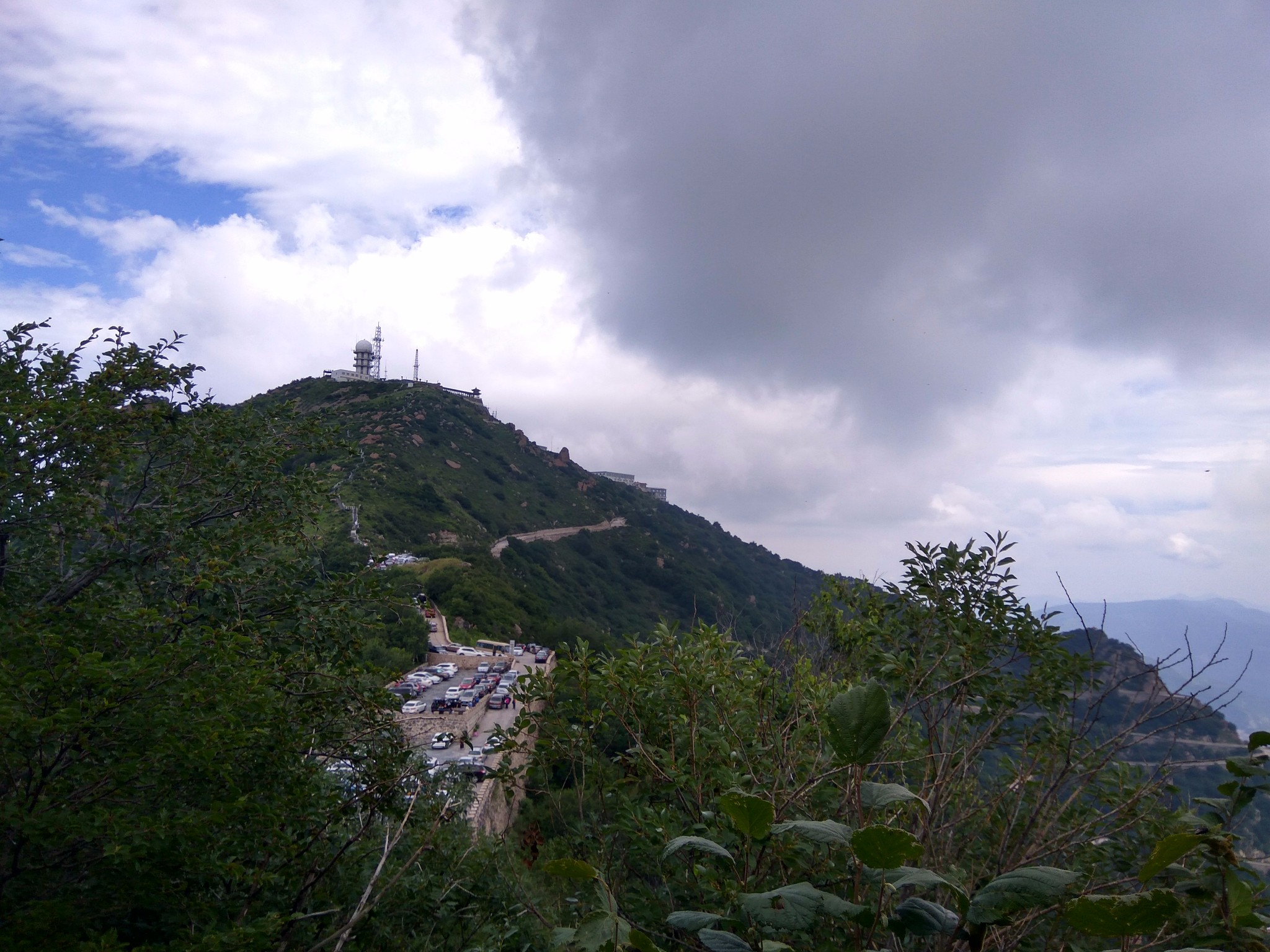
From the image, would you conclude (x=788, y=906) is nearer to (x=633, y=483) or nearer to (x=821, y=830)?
(x=821, y=830)

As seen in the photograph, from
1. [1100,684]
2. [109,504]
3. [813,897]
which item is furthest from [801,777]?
[109,504]

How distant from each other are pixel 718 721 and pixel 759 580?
2618 inches

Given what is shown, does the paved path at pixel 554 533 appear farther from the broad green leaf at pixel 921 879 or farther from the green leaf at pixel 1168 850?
the green leaf at pixel 1168 850

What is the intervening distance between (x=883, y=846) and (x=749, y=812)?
335mm

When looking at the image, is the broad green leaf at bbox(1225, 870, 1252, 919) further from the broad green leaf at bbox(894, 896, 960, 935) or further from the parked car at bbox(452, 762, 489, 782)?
the parked car at bbox(452, 762, 489, 782)

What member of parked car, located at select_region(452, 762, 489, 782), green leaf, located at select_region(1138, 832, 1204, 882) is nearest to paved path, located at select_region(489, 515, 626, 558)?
parked car, located at select_region(452, 762, 489, 782)

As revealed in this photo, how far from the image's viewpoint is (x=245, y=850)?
4176 mm

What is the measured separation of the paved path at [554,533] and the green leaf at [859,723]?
45.7 metres

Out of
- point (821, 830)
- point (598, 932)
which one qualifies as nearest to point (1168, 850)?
point (821, 830)

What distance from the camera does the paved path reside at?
50.5 meters

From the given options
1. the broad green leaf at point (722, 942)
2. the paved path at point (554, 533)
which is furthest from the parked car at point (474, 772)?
the paved path at point (554, 533)

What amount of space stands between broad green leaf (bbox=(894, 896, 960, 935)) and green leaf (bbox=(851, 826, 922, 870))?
0.07m

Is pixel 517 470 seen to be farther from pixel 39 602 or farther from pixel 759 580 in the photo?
pixel 39 602

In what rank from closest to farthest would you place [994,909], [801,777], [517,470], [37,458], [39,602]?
[994,909] → [801,777] → [39,602] → [37,458] → [517,470]
